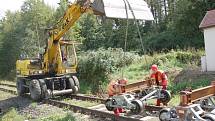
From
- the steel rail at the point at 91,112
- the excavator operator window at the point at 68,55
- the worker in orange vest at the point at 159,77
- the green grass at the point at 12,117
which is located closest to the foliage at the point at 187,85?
the worker in orange vest at the point at 159,77

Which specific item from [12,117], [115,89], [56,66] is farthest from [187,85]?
[12,117]

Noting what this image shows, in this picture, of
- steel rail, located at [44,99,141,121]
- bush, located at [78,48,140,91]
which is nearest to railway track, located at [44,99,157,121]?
Result: steel rail, located at [44,99,141,121]

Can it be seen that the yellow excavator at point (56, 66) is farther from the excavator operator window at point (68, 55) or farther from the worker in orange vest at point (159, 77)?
the worker in orange vest at point (159, 77)

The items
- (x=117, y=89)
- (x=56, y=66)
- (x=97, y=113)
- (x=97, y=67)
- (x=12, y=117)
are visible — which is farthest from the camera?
(x=97, y=67)

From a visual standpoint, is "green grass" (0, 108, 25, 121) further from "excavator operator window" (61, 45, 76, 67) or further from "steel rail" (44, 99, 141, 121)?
"excavator operator window" (61, 45, 76, 67)

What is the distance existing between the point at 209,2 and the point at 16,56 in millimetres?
21814

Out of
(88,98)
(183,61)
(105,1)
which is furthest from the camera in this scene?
(183,61)

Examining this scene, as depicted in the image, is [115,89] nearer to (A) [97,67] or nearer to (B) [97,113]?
(B) [97,113]

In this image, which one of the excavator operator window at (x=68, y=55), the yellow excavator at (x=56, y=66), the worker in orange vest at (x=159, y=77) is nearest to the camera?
the worker in orange vest at (x=159, y=77)

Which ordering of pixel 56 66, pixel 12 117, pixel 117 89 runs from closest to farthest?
pixel 117 89 → pixel 12 117 → pixel 56 66

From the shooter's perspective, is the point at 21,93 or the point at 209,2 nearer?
the point at 21,93

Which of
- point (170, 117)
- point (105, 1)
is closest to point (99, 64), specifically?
point (105, 1)

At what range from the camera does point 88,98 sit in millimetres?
15523

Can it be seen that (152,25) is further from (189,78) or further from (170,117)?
(170,117)
